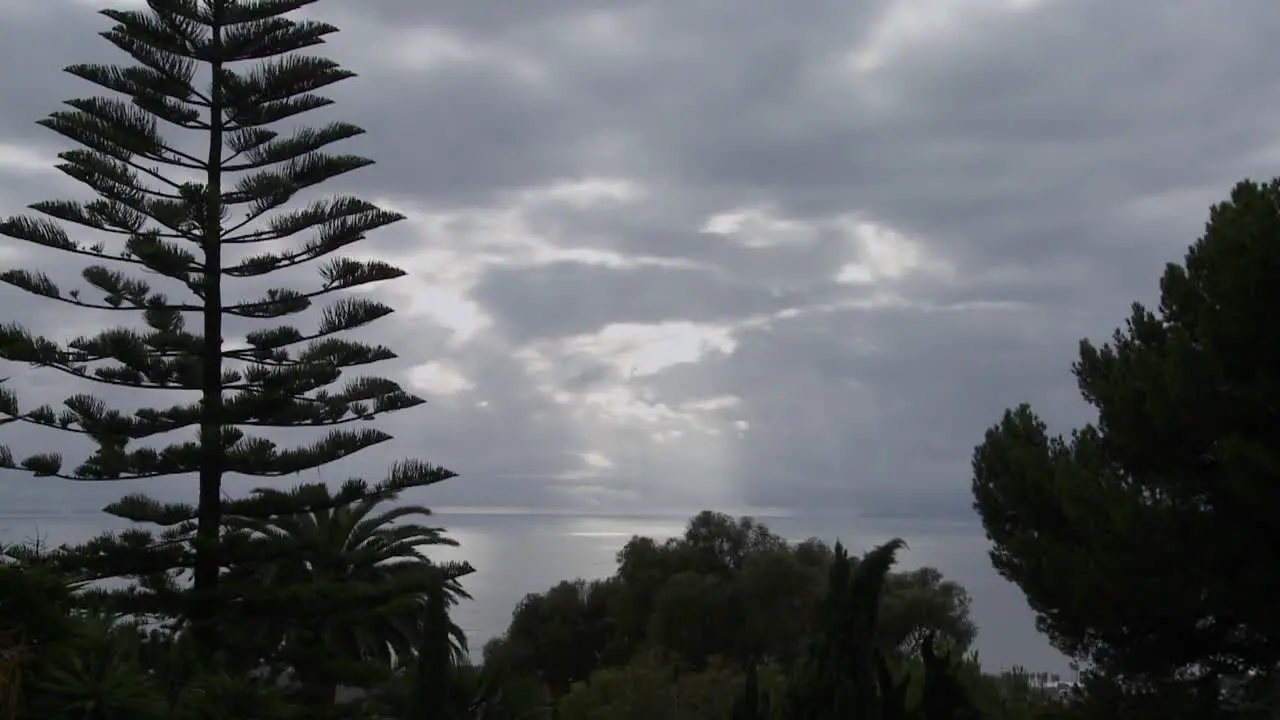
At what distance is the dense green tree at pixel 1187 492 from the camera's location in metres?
9.97

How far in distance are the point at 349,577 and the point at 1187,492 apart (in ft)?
31.3

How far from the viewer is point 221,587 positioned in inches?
494

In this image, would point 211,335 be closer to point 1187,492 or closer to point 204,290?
point 204,290

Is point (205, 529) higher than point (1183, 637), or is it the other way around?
point (205, 529)

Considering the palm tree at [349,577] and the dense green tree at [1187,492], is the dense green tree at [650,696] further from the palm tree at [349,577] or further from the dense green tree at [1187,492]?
the dense green tree at [1187,492]

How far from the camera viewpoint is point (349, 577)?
1445 centimetres

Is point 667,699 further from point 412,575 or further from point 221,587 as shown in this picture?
point 221,587

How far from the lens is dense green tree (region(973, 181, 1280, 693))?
9.97 m

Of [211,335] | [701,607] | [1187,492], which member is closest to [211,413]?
[211,335]

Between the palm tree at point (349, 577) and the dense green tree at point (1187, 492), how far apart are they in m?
5.85

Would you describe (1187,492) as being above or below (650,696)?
above

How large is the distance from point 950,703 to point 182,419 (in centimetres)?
A: 920

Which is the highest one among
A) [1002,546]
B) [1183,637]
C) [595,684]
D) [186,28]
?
[186,28]

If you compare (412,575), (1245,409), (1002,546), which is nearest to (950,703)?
(1245,409)
